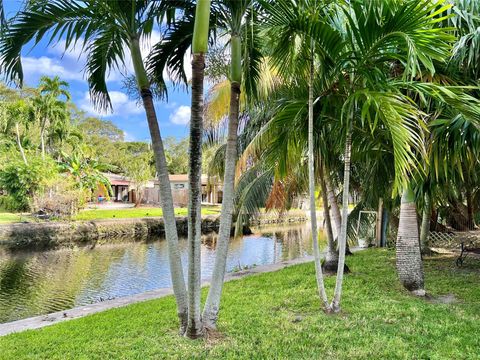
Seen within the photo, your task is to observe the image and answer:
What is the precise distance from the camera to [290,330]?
434 centimetres

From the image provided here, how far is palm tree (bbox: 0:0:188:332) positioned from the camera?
3920mm

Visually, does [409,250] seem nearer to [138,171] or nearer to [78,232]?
[78,232]

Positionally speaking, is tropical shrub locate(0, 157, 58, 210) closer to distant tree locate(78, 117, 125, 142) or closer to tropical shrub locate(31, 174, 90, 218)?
tropical shrub locate(31, 174, 90, 218)

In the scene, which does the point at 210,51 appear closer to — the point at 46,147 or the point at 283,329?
the point at 283,329

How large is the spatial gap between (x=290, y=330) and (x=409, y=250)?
2.61m

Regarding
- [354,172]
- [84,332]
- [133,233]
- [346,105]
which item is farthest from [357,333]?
[133,233]

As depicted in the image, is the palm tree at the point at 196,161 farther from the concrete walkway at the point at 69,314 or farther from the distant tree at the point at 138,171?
the distant tree at the point at 138,171

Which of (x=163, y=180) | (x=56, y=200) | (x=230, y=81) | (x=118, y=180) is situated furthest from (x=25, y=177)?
(x=118, y=180)

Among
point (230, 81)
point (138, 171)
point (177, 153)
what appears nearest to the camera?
point (230, 81)

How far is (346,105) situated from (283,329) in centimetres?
266

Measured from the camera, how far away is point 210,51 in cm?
492

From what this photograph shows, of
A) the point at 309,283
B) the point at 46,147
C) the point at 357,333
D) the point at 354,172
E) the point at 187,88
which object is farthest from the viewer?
the point at 46,147

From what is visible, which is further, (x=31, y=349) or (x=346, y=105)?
(x=346, y=105)

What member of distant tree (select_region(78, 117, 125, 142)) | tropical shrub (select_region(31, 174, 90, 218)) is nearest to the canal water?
Result: tropical shrub (select_region(31, 174, 90, 218))
